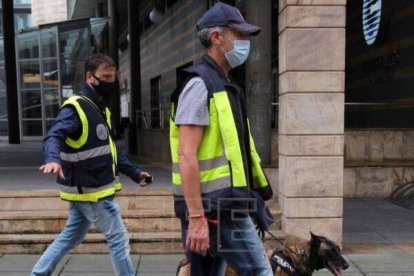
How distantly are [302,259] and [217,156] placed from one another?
1431 mm

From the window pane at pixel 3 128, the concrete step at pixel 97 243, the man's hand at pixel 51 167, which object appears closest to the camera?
the man's hand at pixel 51 167

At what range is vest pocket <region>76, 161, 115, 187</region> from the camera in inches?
153

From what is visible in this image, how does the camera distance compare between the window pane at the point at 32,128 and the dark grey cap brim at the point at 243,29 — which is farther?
the window pane at the point at 32,128

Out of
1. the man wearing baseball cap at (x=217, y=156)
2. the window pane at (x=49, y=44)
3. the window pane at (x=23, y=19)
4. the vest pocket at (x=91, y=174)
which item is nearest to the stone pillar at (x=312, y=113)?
the vest pocket at (x=91, y=174)

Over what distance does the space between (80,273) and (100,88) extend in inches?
83.3

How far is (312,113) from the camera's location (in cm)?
559

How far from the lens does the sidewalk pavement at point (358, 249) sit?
17.4 feet

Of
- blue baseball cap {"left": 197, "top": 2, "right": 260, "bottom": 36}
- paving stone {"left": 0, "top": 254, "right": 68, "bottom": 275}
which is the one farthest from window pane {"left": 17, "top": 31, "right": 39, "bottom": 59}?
blue baseball cap {"left": 197, "top": 2, "right": 260, "bottom": 36}

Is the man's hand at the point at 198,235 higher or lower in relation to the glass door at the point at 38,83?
lower

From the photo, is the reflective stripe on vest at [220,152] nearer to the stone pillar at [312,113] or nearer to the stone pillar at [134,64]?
the stone pillar at [312,113]

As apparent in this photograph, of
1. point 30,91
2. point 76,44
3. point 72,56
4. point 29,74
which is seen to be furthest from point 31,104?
point 76,44

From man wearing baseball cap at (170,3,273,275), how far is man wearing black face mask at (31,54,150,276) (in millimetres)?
1251

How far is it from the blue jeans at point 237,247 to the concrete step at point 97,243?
2946 millimetres

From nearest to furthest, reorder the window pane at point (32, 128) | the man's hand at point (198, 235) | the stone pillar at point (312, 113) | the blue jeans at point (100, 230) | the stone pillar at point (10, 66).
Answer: the man's hand at point (198, 235) < the blue jeans at point (100, 230) < the stone pillar at point (312, 113) < the stone pillar at point (10, 66) < the window pane at point (32, 128)
